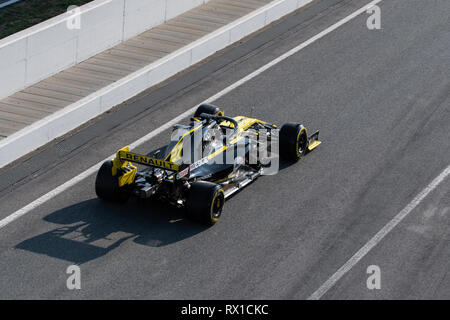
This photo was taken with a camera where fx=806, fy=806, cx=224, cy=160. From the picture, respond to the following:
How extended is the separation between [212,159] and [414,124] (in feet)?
16.3

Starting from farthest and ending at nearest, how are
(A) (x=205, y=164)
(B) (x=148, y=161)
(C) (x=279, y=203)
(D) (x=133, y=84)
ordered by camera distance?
1. (D) (x=133, y=84)
2. (C) (x=279, y=203)
3. (A) (x=205, y=164)
4. (B) (x=148, y=161)

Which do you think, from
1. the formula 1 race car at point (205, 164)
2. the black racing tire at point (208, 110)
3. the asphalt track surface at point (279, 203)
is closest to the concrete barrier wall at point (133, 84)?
the asphalt track surface at point (279, 203)

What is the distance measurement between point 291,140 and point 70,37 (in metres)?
5.80

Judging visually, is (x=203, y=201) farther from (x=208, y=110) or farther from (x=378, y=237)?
(x=208, y=110)

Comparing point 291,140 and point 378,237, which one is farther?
point 291,140

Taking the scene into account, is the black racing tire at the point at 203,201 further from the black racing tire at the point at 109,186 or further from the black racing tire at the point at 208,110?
the black racing tire at the point at 208,110

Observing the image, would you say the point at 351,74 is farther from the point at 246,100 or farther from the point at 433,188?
the point at 433,188

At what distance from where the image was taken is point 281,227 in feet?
41.2

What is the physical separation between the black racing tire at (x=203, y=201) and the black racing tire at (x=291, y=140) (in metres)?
2.34

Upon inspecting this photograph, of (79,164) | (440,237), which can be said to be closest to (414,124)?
(440,237)

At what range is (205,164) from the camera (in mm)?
13031

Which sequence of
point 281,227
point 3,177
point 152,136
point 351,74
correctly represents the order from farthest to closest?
point 351,74 < point 152,136 < point 3,177 < point 281,227

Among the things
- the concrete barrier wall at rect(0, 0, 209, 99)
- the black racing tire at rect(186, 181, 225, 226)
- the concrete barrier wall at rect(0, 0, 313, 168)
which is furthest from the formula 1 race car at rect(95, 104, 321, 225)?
the concrete barrier wall at rect(0, 0, 209, 99)

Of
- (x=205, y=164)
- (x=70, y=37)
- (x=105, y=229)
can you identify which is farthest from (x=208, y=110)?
(x=70, y=37)
